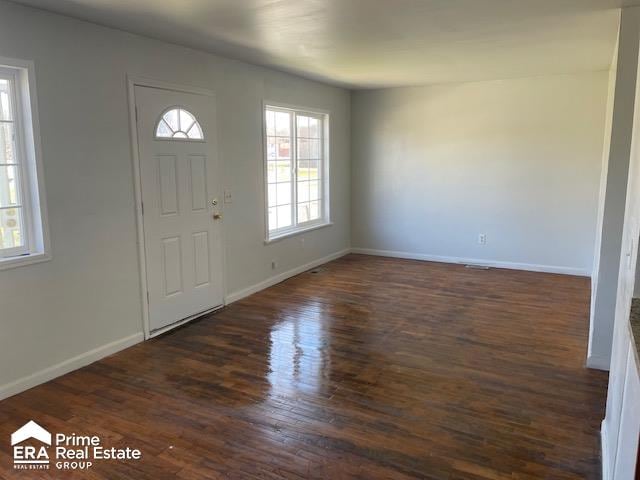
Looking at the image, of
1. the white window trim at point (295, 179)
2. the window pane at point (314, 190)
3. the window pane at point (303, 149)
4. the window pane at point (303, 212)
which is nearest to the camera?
the white window trim at point (295, 179)

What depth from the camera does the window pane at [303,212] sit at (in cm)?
625

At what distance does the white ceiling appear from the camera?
296 centimetres

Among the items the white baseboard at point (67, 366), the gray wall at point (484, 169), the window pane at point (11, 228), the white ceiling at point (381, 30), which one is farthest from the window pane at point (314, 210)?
the window pane at point (11, 228)

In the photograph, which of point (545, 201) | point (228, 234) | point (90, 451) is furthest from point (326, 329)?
point (545, 201)

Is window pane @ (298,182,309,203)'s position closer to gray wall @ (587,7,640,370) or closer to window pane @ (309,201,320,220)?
window pane @ (309,201,320,220)

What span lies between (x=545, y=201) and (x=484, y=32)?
3.03 m

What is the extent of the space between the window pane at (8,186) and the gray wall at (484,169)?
16.2ft

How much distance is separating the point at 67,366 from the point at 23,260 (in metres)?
0.82

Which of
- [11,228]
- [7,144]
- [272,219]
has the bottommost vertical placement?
[272,219]

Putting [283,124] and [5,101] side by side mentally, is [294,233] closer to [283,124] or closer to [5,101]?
[283,124]

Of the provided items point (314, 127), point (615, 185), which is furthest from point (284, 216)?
point (615, 185)

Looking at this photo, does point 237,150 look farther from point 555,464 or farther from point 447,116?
point 555,464

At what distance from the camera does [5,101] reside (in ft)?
9.68

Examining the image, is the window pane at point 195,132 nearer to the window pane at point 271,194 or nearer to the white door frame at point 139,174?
the white door frame at point 139,174
